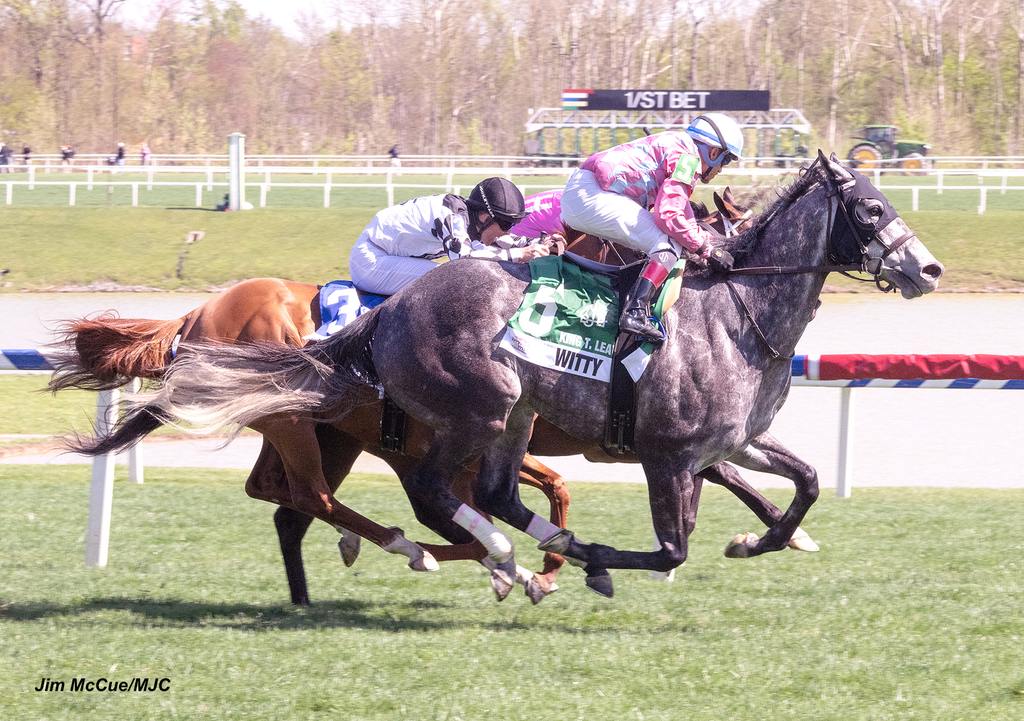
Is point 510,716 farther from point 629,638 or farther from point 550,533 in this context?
point 550,533

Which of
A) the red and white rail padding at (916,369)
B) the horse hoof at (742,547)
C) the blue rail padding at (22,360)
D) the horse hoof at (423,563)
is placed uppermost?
the blue rail padding at (22,360)

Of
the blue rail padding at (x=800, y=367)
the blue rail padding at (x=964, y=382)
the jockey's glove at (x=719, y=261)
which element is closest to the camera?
the jockey's glove at (x=719, y=261)

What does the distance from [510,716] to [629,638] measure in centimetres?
103

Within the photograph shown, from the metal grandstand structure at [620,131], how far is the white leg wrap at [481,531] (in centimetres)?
3233

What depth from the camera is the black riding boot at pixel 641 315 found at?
4934 millimetres

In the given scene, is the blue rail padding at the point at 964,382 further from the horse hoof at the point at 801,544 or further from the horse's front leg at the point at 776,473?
the horse's front leg at the point at 776,473

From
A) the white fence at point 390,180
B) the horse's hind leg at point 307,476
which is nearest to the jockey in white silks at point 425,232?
the horse's hind leg at point 307,476

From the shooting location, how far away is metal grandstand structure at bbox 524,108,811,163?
1484 inches

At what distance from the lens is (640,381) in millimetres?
5008

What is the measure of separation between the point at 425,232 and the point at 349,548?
1450 millimetres

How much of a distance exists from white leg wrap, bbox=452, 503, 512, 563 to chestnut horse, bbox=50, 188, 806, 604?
0.39m

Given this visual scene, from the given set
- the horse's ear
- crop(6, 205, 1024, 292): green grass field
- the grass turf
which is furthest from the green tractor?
the horse's ear

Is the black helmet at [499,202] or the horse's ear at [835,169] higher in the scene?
the horse's ear at [835,169]

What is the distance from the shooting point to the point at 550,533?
17.4ft
